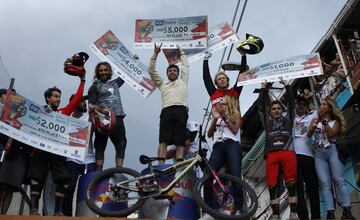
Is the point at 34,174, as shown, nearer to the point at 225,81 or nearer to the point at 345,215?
the point at 225,81

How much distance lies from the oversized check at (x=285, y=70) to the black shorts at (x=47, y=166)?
2802 millimetres

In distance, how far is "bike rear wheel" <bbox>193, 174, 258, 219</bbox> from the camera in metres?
5.22

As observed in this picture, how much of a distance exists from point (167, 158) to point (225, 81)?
1420mm

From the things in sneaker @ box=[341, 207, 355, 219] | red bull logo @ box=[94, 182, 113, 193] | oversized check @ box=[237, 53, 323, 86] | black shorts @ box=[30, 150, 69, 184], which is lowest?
sneaker @ box=[341, 207, 355, 219]

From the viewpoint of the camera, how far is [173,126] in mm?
6043

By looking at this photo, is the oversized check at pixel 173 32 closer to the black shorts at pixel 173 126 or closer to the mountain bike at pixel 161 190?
the black shorts at pixel 173 126

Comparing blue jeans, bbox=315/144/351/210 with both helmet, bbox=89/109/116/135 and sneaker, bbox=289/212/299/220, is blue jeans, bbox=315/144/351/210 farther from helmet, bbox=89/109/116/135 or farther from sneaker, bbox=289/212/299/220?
helmet, bbox=89/109/116/135

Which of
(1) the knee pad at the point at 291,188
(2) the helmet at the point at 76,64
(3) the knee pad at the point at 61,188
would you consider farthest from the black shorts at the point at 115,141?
(1) the knee pad at the point at 291,188

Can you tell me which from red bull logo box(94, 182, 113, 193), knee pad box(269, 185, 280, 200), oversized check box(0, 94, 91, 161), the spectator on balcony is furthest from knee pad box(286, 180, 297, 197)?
oversized check box(0, 94, 91, 161)

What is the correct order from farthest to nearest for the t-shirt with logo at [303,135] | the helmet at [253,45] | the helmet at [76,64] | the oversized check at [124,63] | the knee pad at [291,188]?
1. the oversized check at [124,63]
2. the helmet at [253,45]
3. the helmet at [76,64]
4. the t-shirt with logo at [303,135]
5. the knee pad at [291,188]

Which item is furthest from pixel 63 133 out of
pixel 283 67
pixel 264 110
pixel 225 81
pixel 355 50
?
pixel 355 50

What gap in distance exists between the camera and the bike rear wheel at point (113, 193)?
17.1ft

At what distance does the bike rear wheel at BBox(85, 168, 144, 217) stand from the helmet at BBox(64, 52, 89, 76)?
1737mm

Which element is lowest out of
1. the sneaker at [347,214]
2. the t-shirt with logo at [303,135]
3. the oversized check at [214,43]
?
the sneaker at [347,214]
